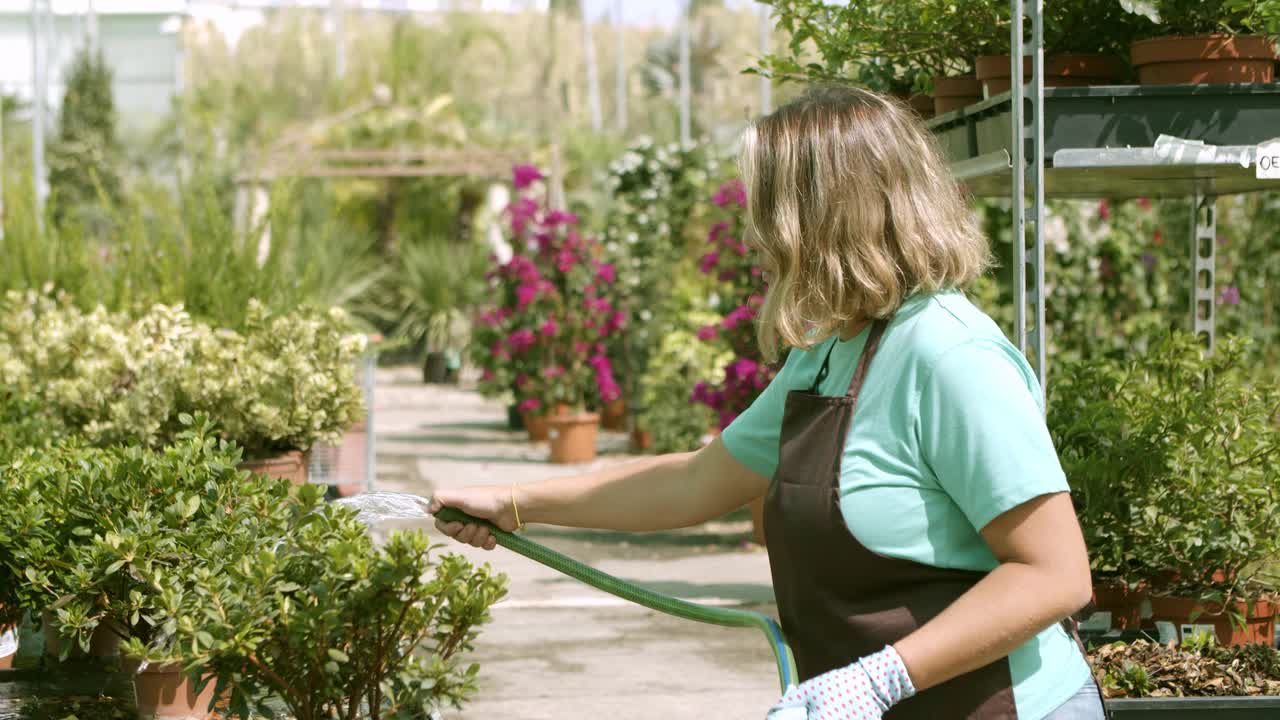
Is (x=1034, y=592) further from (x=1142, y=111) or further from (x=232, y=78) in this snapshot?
(x=232, y=78)

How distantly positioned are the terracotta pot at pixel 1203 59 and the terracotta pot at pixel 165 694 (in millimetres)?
2528

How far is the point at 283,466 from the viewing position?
15.7 ft

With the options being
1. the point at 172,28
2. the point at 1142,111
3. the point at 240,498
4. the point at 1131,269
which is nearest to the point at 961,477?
the point at 240,498

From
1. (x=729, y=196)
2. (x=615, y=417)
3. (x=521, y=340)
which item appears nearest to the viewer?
(x=729, y=196)

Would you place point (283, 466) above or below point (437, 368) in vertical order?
above

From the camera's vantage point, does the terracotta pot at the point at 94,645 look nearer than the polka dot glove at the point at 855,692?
No

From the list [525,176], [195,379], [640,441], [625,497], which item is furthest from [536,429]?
[625,497]

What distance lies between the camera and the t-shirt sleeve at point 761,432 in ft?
6.42

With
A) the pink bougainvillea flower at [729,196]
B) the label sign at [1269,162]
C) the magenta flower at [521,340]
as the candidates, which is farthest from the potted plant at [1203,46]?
the magenta flower at [521,340]

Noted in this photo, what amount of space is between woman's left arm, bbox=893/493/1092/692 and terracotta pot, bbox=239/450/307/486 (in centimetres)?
341

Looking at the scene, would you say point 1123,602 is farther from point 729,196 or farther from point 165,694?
point 729,196

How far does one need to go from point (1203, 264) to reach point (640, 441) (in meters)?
Result: 7.02

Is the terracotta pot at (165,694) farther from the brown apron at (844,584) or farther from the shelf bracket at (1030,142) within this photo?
the shelf bracket at (1030,142)

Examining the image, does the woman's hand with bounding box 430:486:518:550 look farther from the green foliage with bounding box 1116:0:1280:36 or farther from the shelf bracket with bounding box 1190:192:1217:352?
the shelf bracket with bounding box 1190:192:1217:352
